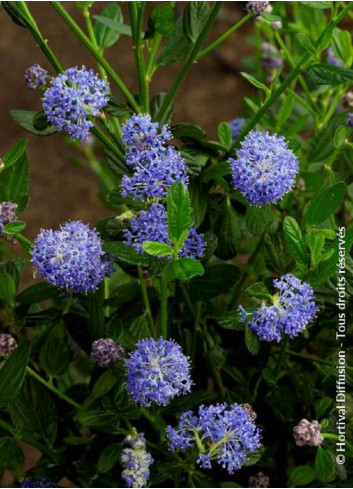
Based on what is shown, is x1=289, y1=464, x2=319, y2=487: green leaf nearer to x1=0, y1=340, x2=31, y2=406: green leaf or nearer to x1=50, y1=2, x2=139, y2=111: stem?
x1=0, y1=340, x2=31, y2=406: green leaf

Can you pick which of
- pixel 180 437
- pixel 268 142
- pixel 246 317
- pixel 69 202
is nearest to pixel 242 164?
pixel 268 142

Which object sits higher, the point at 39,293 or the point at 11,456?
the point at 39,293

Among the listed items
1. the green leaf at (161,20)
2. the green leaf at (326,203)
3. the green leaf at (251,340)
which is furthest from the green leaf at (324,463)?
the green leaf at (161,20)

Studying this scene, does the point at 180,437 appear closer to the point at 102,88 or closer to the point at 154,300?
the point at 154,300

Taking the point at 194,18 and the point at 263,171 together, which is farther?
the point at 194,18

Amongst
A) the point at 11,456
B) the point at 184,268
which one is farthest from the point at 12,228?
the point at 11,456

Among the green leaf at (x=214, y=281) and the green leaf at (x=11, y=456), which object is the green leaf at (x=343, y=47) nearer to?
the green leaf at (x=214, y=281)

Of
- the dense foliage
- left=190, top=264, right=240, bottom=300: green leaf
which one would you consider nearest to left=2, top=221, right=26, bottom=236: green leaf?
the dense foliage

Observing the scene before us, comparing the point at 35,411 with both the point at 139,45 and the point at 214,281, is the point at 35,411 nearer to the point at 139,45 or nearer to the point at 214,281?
the point at 214,281
